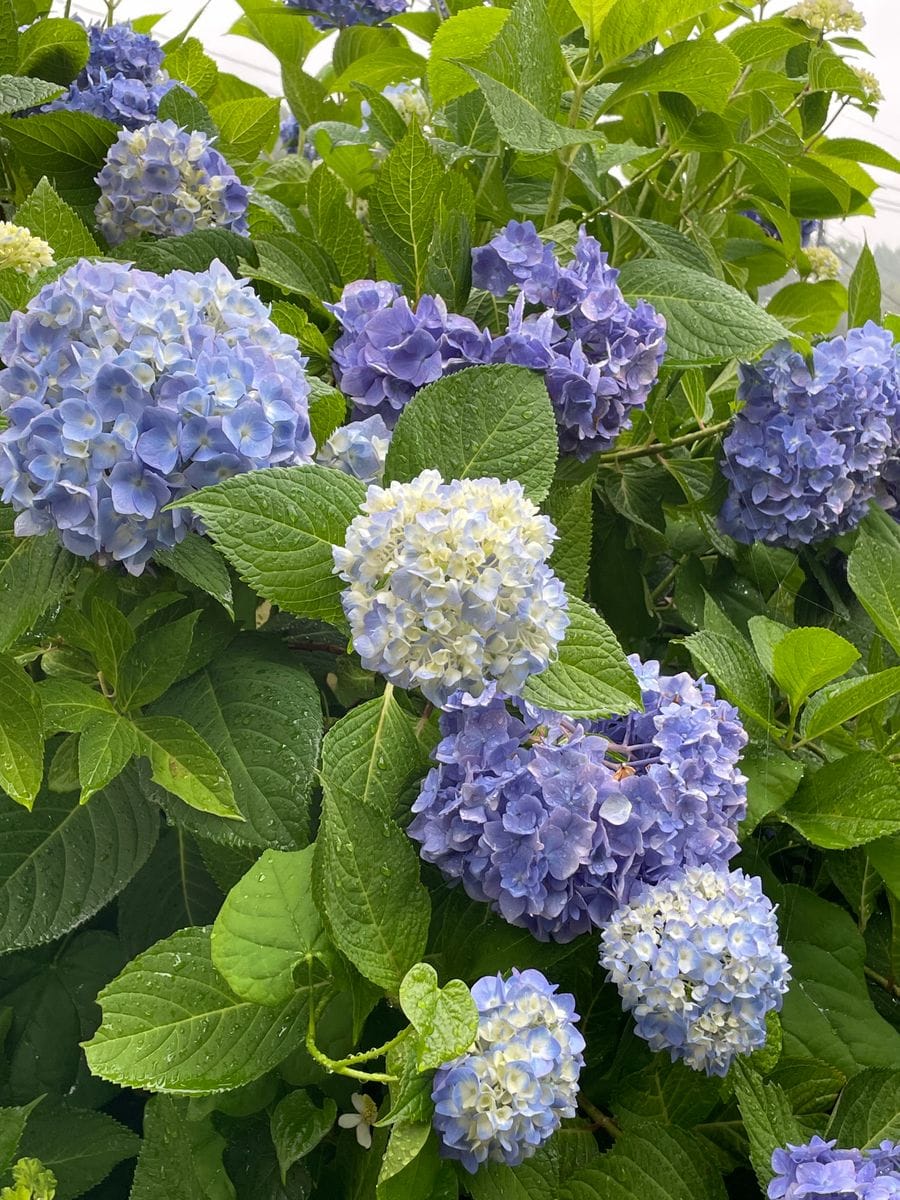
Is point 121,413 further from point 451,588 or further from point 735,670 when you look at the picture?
point 735,670

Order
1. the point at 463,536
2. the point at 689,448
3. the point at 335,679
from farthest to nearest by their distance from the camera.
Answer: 1. the point at 689,448
2. the point at 335,679
3. the point at 463,536

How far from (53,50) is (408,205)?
0.35 metres

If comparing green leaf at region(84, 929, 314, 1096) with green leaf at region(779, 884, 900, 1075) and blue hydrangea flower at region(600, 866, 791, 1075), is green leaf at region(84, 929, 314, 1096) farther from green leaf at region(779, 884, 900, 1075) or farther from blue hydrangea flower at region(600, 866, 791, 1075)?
A: green leaf at region(779, 884, 900, 1075)

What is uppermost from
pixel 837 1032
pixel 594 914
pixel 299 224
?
pixel 299 224

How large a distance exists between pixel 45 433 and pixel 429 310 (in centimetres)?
21

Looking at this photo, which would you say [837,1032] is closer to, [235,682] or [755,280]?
[235,682]

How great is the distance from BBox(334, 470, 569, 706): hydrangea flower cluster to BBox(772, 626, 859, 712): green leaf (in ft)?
0.60

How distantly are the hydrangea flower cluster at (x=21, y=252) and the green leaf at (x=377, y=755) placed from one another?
27 cm

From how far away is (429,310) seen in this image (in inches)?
21.4

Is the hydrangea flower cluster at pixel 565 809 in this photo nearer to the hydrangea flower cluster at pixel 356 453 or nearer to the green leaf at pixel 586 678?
the green leaf at pixel 586 678

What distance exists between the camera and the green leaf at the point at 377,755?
445 millimetres

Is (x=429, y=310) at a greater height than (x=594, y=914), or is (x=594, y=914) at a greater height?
(x=429, y=310)

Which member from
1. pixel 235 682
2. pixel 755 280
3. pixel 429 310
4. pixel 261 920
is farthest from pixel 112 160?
pixel 755 280

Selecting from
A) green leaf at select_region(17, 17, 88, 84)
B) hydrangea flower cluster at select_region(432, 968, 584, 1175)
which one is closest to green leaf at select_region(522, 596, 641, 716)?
hydrangea flower cluster at select_region(432, 968, 584, 1175)
